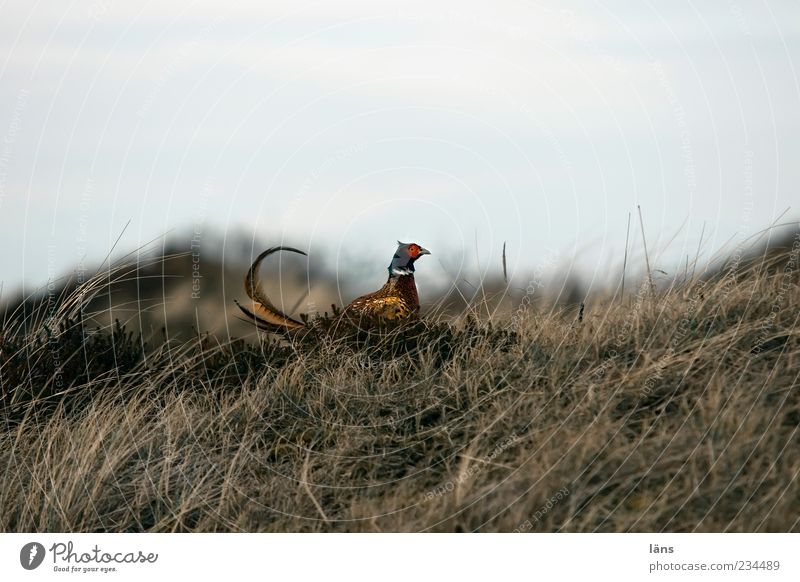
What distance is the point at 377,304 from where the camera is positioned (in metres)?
8.42

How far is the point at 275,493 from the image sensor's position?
6703 mm

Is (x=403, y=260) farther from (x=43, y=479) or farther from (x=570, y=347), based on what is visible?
(x=43, y=479)

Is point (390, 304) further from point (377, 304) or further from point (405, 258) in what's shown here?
point (405, 258)

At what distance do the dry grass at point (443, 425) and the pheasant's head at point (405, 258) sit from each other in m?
0.54

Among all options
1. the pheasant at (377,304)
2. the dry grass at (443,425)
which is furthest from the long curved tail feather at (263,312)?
the dry grass at (443,425)

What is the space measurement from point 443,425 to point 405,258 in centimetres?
190

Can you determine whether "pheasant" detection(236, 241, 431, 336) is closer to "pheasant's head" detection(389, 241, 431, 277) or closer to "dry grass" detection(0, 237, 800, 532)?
"pheasant's head" detection(389, 241, 431, 277)

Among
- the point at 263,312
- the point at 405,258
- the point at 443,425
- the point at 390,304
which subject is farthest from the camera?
the point at 263,312

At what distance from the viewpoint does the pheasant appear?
8.35 meters

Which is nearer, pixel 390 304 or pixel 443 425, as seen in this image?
pixel 443 425

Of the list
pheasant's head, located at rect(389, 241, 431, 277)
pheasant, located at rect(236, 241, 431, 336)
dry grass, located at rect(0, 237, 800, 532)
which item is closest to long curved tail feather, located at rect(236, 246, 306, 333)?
pheasant, located at rect(236, 241, 431, 336)

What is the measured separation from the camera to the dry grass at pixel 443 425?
621 cm

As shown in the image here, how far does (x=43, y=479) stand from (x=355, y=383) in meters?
2.21

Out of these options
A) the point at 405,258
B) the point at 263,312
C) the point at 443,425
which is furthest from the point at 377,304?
the point at 443,425
